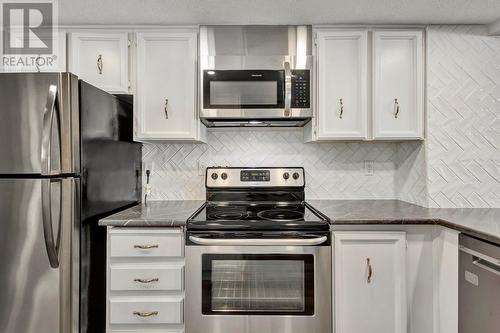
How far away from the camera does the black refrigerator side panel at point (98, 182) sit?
176 centimetres

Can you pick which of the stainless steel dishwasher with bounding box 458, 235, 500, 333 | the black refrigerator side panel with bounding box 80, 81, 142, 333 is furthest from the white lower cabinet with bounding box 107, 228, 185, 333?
the stainless steel dishwasher with bounding box 458, 235, 500, 333

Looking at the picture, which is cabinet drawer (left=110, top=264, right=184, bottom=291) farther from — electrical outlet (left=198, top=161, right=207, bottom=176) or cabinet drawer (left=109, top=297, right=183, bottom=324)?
electrical outlet (left=198, top=161, right=207, bottom=176)

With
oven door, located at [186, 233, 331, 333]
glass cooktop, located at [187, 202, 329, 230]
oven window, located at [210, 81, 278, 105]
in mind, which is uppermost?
oven window, located at [210, 81, 278, 105]

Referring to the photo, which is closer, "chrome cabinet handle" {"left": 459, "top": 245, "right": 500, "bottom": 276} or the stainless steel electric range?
"chrome cabinet handle" {"left": 459, "top": 245, "right": 500, "bottom": 276}

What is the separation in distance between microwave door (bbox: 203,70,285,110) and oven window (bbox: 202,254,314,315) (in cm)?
101

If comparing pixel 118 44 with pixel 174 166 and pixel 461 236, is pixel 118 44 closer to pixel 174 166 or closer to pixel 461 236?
pixel 174 166

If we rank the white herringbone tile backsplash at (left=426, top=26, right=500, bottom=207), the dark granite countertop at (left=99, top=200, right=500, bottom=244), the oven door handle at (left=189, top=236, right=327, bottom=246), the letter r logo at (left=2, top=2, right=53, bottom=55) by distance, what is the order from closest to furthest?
the dark granite countertop at (left=99, top=200, right=500, bottom=244)
the oven door handle at (left=189, top=236, right=327, bottom=246)
the letter r logo at (left=2, top=2, right=53, bottom=55)
the white herringbone tile backsplash at (left=426, top=26, right=500, bottom=207)

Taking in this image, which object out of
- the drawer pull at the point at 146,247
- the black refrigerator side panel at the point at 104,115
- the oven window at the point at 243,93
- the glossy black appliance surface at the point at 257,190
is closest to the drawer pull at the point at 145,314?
the drawer pull at the point at 146,247

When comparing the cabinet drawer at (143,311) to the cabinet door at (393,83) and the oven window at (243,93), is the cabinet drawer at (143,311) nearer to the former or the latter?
the oven window at (243,93)

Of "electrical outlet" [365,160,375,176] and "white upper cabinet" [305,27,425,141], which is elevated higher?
"white upper cabinet" [305,27,425,141]

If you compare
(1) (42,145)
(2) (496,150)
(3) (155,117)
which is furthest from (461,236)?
(1) (42,145)

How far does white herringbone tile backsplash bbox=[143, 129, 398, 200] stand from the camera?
262cm

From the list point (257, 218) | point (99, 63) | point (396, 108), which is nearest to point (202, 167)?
point (257, 218)

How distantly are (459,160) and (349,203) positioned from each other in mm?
793
